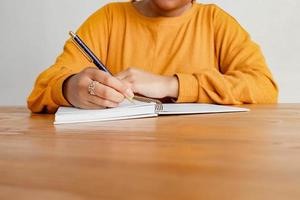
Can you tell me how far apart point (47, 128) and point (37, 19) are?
136 centimetres

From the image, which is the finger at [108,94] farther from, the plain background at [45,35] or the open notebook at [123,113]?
the plain background at [45,35]

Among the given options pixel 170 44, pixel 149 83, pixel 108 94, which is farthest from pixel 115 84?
pixel 170 44

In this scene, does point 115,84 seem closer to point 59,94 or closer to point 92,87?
point 92,87

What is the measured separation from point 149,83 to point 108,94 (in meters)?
0.17

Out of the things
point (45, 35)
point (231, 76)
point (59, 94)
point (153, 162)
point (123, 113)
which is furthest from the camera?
point (45, 35)

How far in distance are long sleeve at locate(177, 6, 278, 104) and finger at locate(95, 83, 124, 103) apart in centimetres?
21

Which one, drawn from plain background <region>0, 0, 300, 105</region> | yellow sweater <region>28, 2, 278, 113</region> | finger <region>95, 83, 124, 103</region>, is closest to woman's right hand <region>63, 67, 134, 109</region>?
finger <region>95, 83, 124, 103</region>

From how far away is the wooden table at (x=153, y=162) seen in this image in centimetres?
23

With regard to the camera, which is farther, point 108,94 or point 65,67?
point 65,67

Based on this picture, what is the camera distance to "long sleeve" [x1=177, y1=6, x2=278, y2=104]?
0.92 meters

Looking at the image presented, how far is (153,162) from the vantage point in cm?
32

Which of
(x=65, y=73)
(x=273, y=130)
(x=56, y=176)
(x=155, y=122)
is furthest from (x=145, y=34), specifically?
(x=56, y=176)

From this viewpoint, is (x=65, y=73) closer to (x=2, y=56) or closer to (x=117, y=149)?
(x=117, y=149)

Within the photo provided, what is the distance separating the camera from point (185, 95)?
0.90m
